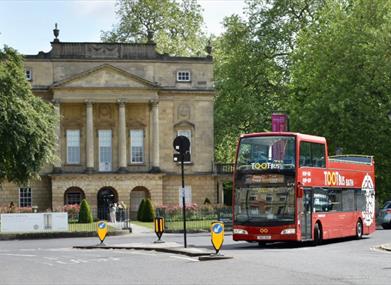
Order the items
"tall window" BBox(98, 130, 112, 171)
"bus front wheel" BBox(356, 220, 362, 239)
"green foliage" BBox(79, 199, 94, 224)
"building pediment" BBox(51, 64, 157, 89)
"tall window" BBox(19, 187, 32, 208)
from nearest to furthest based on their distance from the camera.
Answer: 1. "bus front wheel" BBox(356, 220, 362, 239)
2. "green foliage" BBox(79, 199, 94, 224)
3. "building pediment" BBox(51, 64, 157, 89)
4. "tall window" BBox(19, 187, 32, 208)
5. "tall window" BBox(98, 130, 112, 171)

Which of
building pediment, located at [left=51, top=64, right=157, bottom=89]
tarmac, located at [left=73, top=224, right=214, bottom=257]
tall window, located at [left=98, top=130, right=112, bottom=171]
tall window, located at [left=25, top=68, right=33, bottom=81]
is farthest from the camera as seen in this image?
tall window, located at [left=98, top=130, right=112, bottom=171]

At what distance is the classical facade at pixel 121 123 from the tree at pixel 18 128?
1534cm

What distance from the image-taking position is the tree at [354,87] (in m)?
56.0

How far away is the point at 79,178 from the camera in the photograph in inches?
2822

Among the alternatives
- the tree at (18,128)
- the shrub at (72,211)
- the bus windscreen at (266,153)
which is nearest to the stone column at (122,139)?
the shrub at (72,211)

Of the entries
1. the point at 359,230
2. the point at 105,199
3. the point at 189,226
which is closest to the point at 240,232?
the point at 359,230

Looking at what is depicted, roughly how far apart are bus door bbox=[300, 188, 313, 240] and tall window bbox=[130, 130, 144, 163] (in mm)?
41926

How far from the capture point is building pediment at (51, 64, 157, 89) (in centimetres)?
7106

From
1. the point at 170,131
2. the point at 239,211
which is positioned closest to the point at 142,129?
the point at 170,131

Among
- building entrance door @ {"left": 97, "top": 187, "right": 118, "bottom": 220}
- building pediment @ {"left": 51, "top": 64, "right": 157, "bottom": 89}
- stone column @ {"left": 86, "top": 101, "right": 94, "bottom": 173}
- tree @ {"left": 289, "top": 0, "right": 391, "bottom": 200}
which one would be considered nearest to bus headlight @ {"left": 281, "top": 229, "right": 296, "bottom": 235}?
tree @ {"left": 289, "top": 0, "right": 391, "bottom": 200}

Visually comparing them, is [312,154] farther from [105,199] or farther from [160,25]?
[160,25]

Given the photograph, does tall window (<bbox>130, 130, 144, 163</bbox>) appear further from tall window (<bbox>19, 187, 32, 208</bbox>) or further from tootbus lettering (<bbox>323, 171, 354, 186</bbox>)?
→ tootbus lettering (<bbox>323, 171, 354, 186</bbox>)

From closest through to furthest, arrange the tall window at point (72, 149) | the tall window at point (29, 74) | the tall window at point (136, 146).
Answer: the tall window at point (29, 74), the tall window at point (72, 149), the tall window at point (136, 146)

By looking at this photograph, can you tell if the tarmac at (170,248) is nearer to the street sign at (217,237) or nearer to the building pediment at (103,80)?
the street sign at (217,237)
